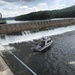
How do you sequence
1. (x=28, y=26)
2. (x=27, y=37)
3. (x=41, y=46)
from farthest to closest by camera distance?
(x=28, y=26)
(x=27, y=37)
(x=41, y=46)

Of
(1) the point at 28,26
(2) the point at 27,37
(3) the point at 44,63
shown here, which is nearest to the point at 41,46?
(3) the point at 44,63

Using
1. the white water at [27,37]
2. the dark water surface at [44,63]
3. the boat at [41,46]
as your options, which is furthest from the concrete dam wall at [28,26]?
the dark water surface at [44,63]

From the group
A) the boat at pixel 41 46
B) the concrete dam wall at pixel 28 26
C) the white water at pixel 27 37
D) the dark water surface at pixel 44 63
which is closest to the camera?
the dark water surface at pixel 44 63

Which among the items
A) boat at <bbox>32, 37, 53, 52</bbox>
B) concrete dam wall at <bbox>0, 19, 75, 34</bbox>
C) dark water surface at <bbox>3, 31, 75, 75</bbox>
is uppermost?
concrete dam wall at <bbox>0, 19, 75, 34</bbox>

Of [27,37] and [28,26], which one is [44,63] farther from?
[28,26]

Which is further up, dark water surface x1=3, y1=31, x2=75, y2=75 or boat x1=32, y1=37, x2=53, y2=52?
boat x1=32, y1=37, x2=53, y2=52

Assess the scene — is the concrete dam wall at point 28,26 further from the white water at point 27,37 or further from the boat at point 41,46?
the boat at point 41,46

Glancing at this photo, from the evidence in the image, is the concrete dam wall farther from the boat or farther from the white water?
the boat

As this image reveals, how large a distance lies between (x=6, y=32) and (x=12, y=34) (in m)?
2.59

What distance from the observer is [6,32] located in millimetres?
63562

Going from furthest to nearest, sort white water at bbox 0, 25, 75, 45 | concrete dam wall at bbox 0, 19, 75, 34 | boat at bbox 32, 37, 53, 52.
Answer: concrete dam wall at bbox 0, 19, 75, 34
white water at bbox 0, 25, 75, 45
boat at bbox 32, 37, 53, 52

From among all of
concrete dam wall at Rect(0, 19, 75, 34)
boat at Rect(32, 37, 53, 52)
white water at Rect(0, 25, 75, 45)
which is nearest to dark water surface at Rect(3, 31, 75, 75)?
boat at Rect(32, 37, 53, 52)

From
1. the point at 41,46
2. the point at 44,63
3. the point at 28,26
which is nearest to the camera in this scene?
the point at 44,63

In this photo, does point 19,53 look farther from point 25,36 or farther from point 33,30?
point 33,30
